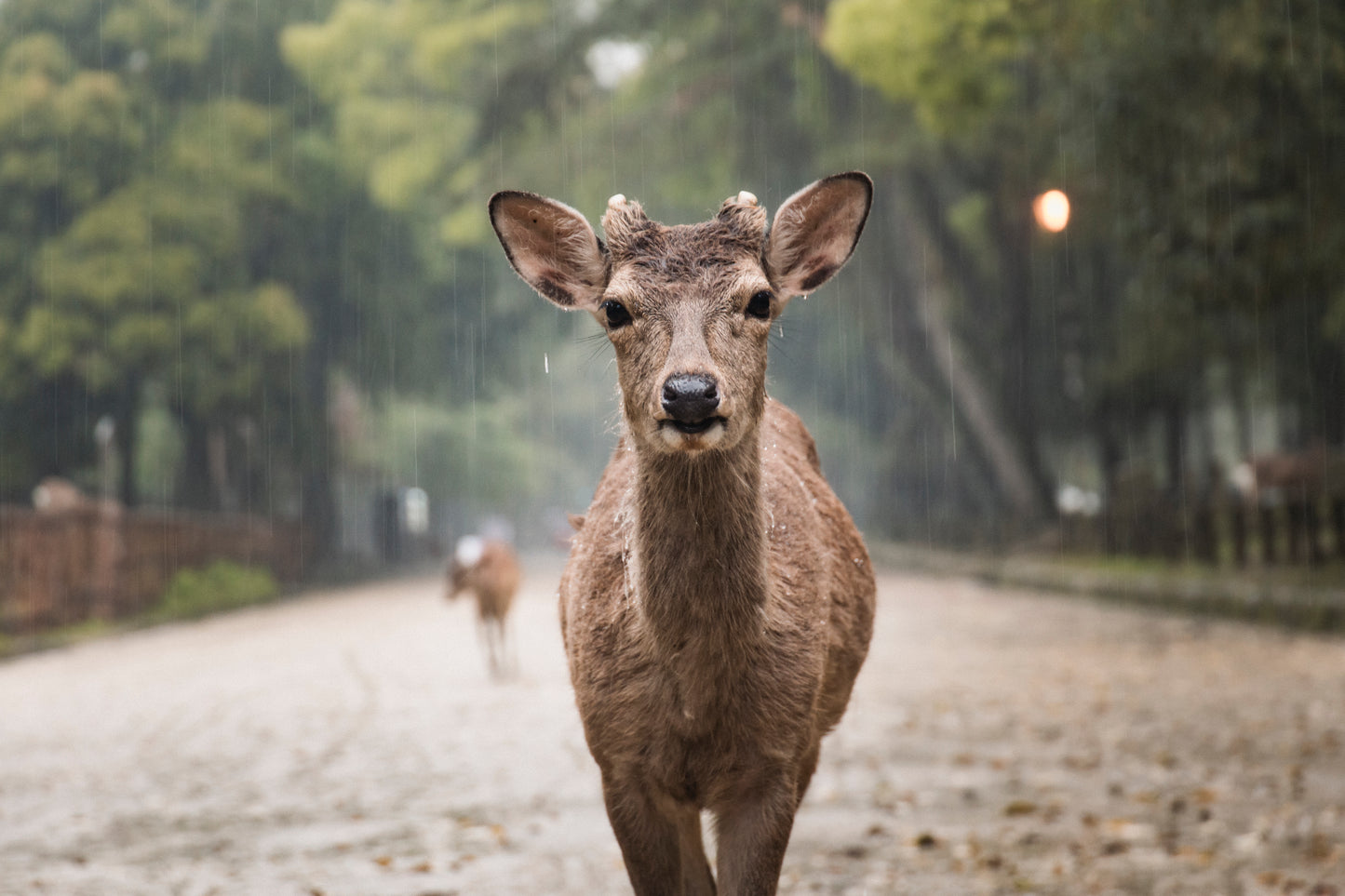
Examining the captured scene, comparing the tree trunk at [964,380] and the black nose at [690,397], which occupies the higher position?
the tree trunk at [964,380]

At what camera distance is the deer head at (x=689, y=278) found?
4.16 metres

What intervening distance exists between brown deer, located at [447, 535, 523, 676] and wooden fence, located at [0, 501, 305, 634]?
7700 millimetres

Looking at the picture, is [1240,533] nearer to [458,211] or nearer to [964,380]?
[964,380]

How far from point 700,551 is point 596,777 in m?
5.38

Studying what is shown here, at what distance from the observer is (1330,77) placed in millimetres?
12523

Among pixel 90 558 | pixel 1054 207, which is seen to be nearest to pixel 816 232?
pixel 1054 207

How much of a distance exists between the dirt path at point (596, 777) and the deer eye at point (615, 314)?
3.20 meters

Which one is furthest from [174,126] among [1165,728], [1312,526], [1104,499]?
[1165,728]

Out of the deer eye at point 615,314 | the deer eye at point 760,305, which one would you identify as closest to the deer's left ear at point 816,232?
the deer eye at point 760,305

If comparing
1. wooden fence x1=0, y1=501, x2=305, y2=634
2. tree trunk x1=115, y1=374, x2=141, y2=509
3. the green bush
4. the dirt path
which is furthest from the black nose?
tree trunk x1=115, y1=374, x2=141, y2=509

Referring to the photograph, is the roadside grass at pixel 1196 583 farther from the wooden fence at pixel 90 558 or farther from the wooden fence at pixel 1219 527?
the wooden fence at pixel 90 558

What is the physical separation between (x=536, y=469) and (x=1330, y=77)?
2200 inches

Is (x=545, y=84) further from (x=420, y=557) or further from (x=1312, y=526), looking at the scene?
(x=420, y=557)

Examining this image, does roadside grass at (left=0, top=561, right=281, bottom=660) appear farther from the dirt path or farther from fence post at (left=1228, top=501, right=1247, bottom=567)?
fence post at (left=1228, top=501, right=1247, bottom=567)
